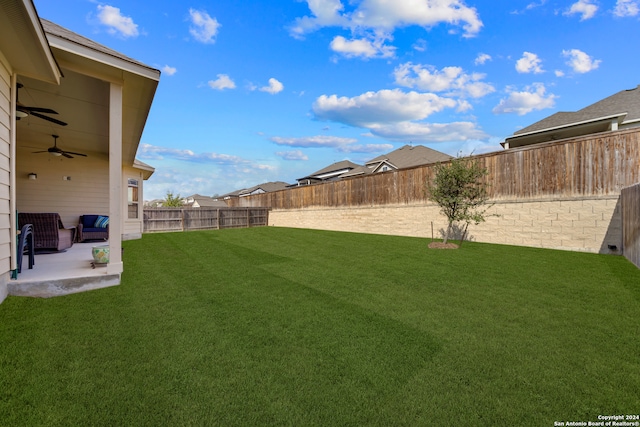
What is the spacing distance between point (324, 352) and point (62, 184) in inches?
449

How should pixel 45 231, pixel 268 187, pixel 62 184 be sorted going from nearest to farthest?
pixel 45 231 → pixel 62 184 → pixel 268 187

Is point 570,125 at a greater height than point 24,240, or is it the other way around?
point 570,125

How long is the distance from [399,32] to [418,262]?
12.7 metres

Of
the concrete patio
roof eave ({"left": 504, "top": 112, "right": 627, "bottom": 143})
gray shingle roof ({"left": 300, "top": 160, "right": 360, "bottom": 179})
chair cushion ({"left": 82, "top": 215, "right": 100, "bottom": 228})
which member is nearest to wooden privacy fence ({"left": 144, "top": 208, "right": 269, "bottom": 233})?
chair cushion ({"left": 82, "top": 215, "right": 100, "bottom": 228})

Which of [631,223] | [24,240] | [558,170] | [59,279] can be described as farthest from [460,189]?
[24,240]

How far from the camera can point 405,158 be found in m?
25.0

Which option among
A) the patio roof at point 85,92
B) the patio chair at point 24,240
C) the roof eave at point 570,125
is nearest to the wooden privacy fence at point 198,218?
the patio roof at point 85,92

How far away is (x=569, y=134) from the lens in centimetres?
1362

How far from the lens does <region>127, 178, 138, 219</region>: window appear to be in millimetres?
11695

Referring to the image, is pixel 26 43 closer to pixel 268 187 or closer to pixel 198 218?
pixel 198 218

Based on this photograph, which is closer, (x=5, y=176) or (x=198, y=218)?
(x=5, y=176)

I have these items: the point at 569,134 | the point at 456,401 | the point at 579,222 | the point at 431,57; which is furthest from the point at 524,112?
the point at 456,401

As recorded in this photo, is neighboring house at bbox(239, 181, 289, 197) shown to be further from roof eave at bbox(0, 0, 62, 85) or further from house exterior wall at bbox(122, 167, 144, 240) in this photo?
roof eave at bbox(0, 0, 62, 85)

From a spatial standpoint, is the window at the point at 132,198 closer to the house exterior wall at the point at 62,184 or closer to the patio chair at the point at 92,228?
the house exterior wall at the point at 62,184
